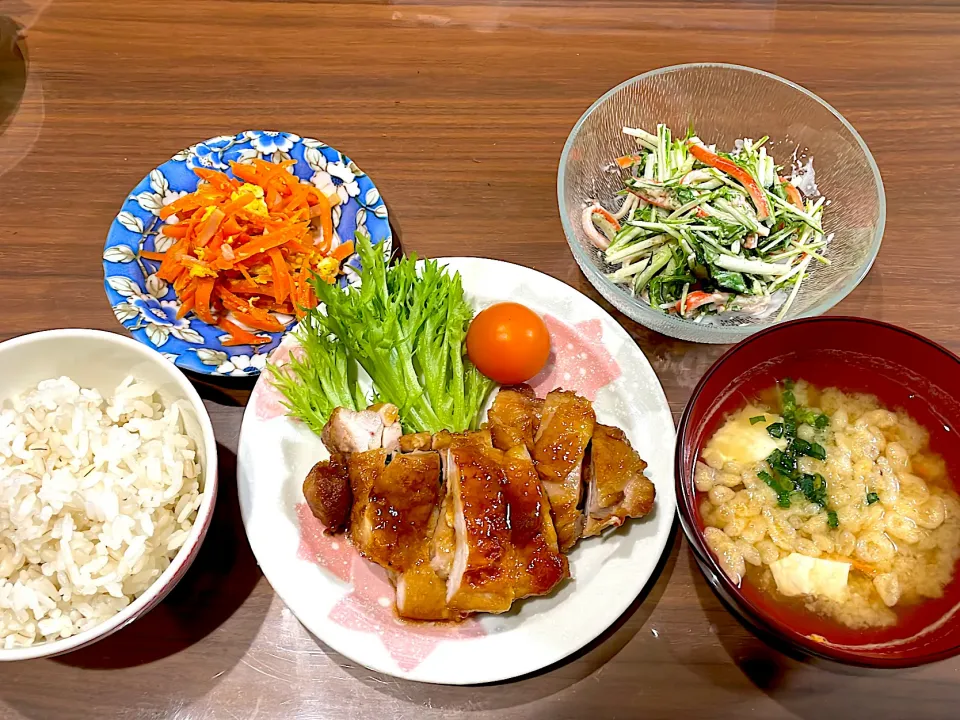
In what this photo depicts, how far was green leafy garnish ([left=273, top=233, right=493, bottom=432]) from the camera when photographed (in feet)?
5.88

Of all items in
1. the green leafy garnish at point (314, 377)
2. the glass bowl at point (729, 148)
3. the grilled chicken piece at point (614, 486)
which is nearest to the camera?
the grilled chicken piece at point (614, 486)

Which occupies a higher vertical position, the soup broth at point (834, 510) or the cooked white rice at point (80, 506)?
the soup broth at point (834, 510)

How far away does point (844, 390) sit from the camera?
5.34 feet

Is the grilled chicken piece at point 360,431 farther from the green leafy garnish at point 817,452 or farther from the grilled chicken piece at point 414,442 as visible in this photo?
the green leafy garnish at point 817,452

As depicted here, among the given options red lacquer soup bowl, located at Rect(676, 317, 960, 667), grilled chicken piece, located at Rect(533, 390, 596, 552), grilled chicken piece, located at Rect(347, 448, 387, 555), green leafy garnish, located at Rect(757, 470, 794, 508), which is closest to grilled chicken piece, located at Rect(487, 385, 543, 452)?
grilled chicken piece, located at Rect(533, 390, 596, 552)

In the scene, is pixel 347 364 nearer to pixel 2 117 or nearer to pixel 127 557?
pixel 127 557

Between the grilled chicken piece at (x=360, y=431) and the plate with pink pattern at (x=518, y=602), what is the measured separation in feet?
0.52

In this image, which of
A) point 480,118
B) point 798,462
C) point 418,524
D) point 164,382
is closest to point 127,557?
point 164,382

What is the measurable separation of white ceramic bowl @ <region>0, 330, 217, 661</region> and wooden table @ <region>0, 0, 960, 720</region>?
0.80 ft

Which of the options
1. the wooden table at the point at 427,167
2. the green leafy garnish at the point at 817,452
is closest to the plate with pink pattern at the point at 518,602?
the wooden table at the point at 427,167

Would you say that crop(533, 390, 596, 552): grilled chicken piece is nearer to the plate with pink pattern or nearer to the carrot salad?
the plate with pink pattern

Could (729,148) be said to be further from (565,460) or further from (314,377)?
(314,377)

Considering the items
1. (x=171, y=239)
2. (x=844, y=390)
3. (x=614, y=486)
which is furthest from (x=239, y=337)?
(x=844, y=390)

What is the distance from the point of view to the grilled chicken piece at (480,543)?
1480 millimetres
